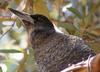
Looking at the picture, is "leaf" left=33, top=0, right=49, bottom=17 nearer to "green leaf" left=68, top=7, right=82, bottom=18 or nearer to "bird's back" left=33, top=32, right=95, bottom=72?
"green leaf" left=68, top=7, right=82, bottom=18

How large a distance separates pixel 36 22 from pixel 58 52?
17.6 inches

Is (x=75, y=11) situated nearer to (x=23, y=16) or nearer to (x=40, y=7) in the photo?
(x=40, y=7)

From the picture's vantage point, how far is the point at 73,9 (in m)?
2.73

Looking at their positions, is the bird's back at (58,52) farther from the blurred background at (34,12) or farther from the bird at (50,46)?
the blurred background at (34,12)

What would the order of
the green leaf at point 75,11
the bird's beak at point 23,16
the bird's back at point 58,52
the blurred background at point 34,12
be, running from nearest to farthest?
the bird's back at point 58,52 → the bird's beak at point 23,16 → the blurred background at point 34,12 → the green leaf at point 75,11

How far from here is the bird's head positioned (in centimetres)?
251

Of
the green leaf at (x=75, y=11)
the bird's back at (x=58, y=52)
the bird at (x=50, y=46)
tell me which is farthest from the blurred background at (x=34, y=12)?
the bird's back at (x=58, y=52)

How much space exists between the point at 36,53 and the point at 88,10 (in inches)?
39.1

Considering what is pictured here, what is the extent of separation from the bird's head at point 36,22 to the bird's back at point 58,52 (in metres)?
0.15

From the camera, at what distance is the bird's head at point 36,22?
2510 mm

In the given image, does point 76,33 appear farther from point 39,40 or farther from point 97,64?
point 97,64

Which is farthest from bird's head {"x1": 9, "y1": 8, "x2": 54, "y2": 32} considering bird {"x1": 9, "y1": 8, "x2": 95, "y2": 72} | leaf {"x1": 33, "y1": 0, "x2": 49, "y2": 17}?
leaf {"x1": 33, "y1": 0, "x2": 49, "y2": 17}

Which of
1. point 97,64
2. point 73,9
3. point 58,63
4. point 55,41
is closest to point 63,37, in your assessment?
point 55,41

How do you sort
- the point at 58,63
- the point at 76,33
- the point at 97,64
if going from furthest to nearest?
the point at 76,33 < the point at 58,63 < the point at 97,64
